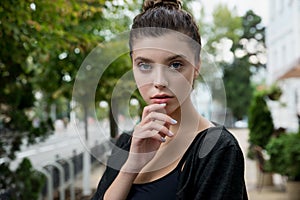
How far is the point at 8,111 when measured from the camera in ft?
15.6

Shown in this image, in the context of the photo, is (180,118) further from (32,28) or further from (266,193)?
(266,193)

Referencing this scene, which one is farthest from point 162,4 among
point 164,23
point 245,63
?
point 245,63

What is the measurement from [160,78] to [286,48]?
17.8 m

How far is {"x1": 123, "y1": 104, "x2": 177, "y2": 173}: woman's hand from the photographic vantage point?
1.00 metres

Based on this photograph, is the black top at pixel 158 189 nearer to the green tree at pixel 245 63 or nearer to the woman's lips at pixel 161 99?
the woman's lips at pixel 161 99

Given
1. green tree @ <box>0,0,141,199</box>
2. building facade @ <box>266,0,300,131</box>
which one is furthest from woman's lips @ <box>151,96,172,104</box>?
building facade @ <box>266,0,300,131</box>

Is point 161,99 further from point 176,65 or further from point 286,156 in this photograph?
point 286,156

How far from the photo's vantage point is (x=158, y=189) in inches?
43.2

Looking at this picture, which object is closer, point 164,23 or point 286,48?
point 164,23

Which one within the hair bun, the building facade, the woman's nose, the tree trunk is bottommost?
the tree trunk

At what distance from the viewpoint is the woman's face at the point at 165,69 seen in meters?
1.02

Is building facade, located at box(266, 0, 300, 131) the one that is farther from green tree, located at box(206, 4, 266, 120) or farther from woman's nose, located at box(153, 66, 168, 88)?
woman's nose, located at box(153, 66, 168, 88)

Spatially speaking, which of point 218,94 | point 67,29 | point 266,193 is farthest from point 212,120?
point 266,193

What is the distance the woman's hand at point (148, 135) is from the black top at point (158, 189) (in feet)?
0.19
